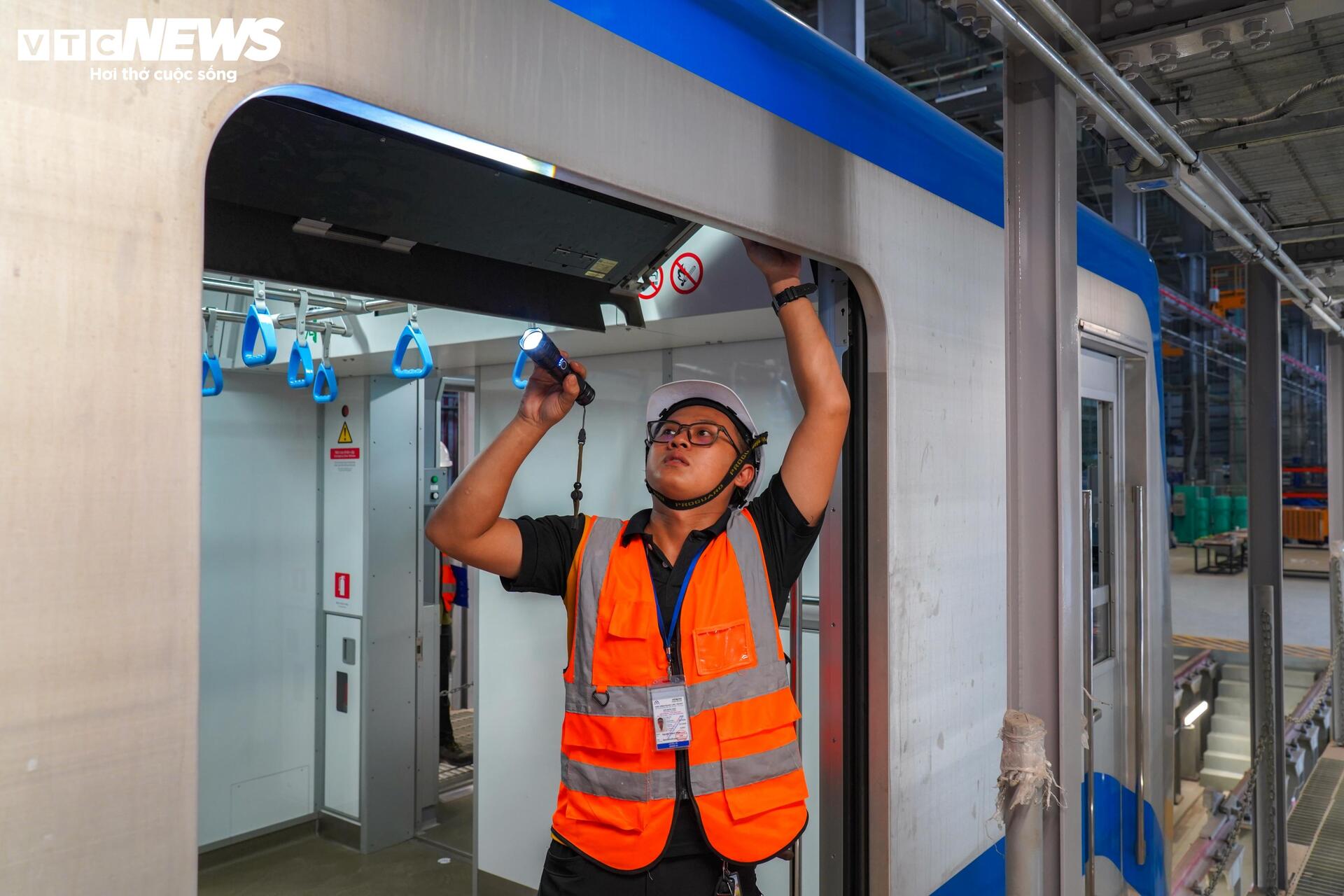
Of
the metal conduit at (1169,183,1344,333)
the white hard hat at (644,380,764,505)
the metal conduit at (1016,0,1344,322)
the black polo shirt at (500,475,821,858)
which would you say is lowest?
the black polo shirt at (500,475,821,858)

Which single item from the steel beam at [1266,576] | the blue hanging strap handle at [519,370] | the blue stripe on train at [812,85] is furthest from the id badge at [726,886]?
the steel beam at [1266,576]

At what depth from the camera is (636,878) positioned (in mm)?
1797

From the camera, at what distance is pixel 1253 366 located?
522 centimetres

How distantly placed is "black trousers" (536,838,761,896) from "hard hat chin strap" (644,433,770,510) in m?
0.72

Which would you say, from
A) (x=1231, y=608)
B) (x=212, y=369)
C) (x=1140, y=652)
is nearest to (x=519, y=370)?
(x=212, y=369)

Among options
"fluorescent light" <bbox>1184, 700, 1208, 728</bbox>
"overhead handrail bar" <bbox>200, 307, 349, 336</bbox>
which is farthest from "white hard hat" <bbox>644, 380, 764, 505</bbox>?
"fluorescent light" <bbox>1184, 700, 1208, 728</bbox>

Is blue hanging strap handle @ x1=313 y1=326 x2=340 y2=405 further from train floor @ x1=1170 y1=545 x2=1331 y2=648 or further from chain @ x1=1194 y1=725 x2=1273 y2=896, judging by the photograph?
train floor @ x1=1170 y1=545 x2=1331 y2=648

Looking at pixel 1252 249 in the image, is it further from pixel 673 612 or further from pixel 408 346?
pixel 408 346

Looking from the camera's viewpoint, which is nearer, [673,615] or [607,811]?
[607,811]

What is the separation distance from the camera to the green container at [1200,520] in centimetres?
1772

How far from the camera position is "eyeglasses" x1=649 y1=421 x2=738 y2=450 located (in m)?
2.06

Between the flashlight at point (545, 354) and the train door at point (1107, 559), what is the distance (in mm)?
2318

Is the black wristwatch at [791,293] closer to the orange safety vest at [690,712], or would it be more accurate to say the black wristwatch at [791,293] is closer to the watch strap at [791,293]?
the watch strap at [791,293]

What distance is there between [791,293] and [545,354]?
53 centimetres
